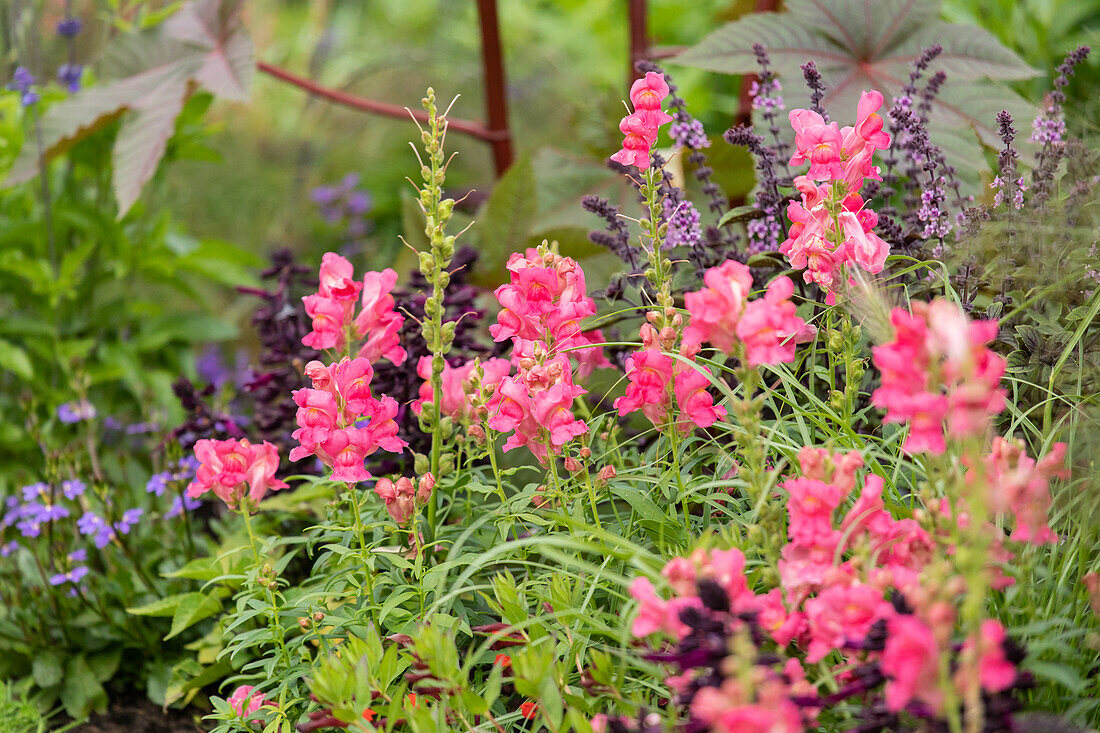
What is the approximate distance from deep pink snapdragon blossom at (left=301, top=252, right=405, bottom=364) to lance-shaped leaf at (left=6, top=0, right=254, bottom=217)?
0.94 m

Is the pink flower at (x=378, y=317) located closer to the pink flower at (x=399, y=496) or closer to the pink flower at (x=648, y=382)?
the pink flower at (x=399, y=496)

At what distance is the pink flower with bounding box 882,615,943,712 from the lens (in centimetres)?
76

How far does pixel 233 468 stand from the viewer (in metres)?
1.35

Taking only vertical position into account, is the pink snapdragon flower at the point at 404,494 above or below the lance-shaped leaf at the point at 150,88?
below

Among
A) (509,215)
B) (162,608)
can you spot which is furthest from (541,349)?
(509,215)

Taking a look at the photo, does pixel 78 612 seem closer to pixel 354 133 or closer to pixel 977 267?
pixel 977 267

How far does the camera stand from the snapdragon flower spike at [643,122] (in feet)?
4.35

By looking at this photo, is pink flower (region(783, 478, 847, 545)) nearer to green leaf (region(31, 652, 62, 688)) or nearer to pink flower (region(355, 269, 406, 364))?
pink flower (region(355, 269, 406, 364))

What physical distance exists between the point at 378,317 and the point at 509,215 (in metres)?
1.06

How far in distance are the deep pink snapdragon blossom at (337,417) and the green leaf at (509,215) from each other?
4.01 ft

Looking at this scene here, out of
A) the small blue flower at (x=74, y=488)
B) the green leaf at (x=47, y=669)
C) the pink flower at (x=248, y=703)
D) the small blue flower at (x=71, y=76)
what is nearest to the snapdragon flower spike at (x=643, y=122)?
the pink flower at (x=248, y=703)

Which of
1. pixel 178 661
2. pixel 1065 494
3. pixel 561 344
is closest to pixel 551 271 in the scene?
pixel 561 344

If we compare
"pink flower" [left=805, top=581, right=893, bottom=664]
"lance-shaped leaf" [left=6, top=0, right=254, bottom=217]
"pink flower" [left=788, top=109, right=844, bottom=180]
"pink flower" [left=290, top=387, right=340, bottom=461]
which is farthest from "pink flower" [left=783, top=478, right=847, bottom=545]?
"lance-shaped leaf" [left=6, top=0, right=254, bottom=217]

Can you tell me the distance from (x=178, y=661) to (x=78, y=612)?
0.89 feet
